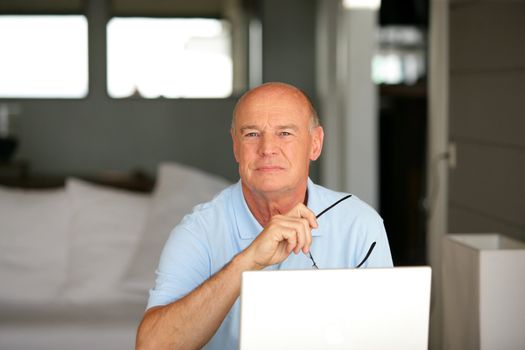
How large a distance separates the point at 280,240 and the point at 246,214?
0.35 meters

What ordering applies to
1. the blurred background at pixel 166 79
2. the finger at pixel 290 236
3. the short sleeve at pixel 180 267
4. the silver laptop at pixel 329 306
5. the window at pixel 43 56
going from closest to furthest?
the silver laptop at pixel 329 306
the finger at pixel 290 236
the short sleeve at pixel 180 267
the blurred background at pixel 166 79
the window at pixel 43 56

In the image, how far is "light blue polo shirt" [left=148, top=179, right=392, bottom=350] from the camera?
5.47 ft

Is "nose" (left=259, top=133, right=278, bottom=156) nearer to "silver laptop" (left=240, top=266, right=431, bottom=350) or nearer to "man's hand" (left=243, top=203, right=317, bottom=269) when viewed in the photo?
"man's hand" (left=243, top=203, right=317, bottom=269)

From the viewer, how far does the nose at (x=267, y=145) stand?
5.42 ft

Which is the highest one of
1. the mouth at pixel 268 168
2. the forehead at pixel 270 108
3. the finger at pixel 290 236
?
the forehead at pixel 270 108

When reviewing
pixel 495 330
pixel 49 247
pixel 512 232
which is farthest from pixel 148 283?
pixel 495 330

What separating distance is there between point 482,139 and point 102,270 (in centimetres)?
170

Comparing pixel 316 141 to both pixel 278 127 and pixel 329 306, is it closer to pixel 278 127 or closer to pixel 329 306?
pixel 278 127

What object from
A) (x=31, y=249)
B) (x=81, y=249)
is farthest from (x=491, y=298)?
(x=31, y=249)

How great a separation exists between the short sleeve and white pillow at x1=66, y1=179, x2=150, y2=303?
5.69 ft

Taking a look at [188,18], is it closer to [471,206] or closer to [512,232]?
[471,206]

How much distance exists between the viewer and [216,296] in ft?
4.85

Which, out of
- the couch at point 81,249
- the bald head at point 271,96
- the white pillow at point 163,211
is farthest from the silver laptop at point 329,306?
the white pillow at point 163,211

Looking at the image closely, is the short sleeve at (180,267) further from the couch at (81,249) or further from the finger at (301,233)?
the couch at (81,249)
